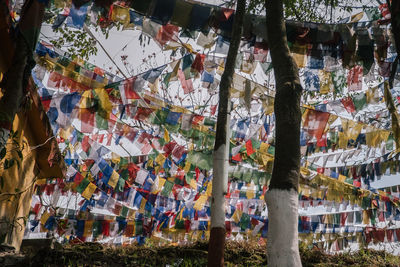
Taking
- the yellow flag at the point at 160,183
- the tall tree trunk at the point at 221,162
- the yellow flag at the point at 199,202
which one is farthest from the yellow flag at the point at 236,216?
the tall tree trunk at the point at 221,162

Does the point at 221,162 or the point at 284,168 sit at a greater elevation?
the point at 221,162

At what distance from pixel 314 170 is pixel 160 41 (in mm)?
7131

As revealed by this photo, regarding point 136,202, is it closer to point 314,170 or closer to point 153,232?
point 153,232

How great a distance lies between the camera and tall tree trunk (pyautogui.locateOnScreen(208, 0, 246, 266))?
19.0 ft

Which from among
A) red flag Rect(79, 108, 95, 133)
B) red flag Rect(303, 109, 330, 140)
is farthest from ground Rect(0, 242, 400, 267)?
red flag Rect(303, 109, 330, 140)

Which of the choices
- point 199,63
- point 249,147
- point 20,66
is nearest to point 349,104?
point 249,147

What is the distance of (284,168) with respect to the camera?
457 cm

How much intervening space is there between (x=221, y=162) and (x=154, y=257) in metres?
2.66

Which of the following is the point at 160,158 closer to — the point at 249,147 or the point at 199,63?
the point at 249,147

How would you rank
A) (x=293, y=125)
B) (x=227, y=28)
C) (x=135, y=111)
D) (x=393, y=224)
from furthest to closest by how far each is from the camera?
1. (x=393, y=224)
2. (x=135, y=111)
3. (x=227, y=28)
4. (x=293, y=125)

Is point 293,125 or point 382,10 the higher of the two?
point 382,10

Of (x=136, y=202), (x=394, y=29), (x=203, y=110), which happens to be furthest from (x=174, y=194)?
(x=394, y=29)

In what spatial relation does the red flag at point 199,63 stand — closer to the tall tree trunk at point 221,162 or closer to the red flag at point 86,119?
the tall tree trunk at point 221,162

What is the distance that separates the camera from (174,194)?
48.9 ft
